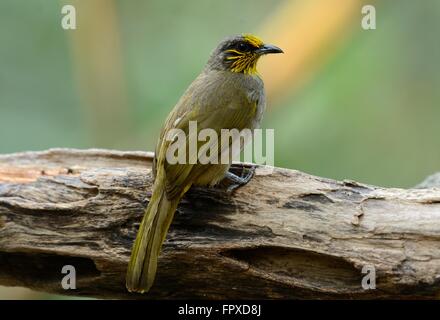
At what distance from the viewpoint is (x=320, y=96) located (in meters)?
7.08

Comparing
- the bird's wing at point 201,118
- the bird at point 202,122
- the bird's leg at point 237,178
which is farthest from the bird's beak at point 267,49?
the bird's leg at point 237,178

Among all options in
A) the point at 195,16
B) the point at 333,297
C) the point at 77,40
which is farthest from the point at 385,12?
the point at 333,297

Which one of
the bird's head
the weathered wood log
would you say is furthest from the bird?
the weathered wood log

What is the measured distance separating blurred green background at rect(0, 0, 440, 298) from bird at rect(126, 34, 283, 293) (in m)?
1.72

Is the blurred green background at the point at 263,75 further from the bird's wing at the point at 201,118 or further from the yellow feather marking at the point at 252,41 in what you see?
the bird's wing at the point at 201,118

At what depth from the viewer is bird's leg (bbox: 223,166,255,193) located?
14.9 feet

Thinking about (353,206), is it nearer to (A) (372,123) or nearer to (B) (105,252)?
(B) (105,252)

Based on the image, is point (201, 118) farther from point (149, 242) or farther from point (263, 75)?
point (263, 75)

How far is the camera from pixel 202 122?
14.8 ft

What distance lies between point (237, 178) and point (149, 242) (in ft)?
2.53

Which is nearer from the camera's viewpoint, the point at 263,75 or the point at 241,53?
the point at 241,53

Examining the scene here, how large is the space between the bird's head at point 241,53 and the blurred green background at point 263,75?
5.52 ft

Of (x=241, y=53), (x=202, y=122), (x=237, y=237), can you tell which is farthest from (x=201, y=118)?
(x=241, y=53)

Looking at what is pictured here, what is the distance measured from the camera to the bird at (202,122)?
4.16m
